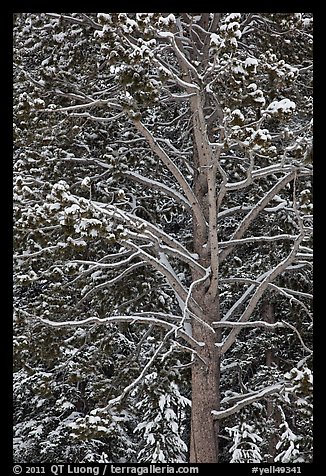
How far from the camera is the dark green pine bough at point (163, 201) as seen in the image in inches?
212

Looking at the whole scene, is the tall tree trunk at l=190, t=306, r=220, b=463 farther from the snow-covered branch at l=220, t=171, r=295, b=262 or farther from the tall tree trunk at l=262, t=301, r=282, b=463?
the tall tree trunk at l=262, t=301, r=282, b=463

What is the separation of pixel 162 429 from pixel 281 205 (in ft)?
15.1

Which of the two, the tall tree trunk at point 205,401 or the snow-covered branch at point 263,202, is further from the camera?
the tall tree trunk at point 205,401

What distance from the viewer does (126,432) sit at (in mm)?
11672

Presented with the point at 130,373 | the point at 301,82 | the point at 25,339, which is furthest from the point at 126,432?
the point at 301,82

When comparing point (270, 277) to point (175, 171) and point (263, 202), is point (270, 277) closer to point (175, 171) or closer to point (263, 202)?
point (263, 202)

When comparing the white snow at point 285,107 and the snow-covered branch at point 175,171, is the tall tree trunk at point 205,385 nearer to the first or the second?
the snow-covered branch at point 175,171

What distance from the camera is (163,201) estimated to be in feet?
32.0

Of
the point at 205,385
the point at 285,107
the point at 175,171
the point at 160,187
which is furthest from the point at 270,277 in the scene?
the point at 285,107

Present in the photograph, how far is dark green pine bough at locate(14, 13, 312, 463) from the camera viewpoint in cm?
538

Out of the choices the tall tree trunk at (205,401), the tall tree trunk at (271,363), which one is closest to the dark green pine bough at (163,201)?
the tall tree trunk at (205,401)

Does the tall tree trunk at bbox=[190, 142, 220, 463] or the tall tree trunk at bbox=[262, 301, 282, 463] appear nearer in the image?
the tall tree trunk at bbox=[190, 142, 220, 463]

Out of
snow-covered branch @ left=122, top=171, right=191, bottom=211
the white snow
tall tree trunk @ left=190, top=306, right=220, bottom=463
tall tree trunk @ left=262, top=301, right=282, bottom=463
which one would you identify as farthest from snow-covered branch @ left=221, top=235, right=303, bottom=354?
tall tree trunk @ left=262, top=301, right=282, bottom=463
